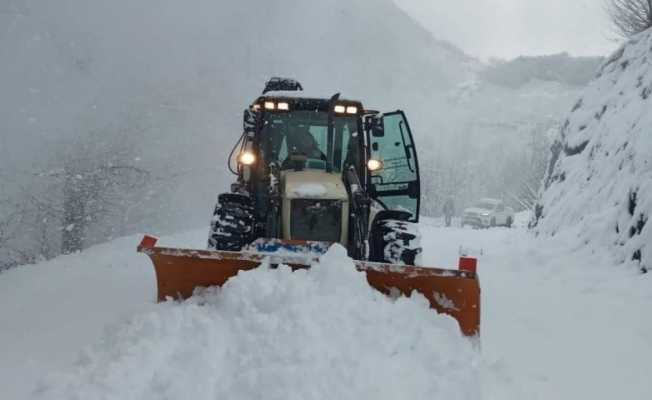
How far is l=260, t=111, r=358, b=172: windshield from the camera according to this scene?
20.2ft

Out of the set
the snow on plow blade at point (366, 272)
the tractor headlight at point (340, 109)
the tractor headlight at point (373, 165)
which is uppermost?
the tractor headlight at point (340, 109)

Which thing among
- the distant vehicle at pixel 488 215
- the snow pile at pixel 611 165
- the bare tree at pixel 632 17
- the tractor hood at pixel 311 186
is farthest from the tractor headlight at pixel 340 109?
the distant vehicle at pixel 488 215

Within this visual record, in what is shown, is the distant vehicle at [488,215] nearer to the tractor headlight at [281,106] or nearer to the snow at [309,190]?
the tractor headlight at [281,106]

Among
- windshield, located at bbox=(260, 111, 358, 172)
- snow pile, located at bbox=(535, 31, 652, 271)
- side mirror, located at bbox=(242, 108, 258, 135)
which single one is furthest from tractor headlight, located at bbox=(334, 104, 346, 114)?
snow pile, located at bbox=(535, 31, 652, 271)

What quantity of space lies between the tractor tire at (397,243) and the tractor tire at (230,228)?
1.24 metres

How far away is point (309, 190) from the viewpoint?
5344 mm

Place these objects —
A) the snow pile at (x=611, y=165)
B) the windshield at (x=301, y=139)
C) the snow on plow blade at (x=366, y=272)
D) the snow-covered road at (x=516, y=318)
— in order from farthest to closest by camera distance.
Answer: the snow pile at (x=611, y=165)
the windshield at (x=301, y=139)
the snow on plow blade at (x=366, y=272)
the snow-covered road at (x=516, y=318)

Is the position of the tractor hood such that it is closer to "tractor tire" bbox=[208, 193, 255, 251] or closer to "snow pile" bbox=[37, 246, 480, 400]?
"tractor tire" bbox=[208, 193, 255, 251]

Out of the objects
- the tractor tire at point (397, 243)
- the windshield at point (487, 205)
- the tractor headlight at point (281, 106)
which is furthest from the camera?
the windshield at point (487, 205)

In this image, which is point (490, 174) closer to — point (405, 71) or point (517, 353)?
point (405, 71)

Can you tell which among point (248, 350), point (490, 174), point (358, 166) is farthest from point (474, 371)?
point (490, 174)

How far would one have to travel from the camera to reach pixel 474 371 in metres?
3.56

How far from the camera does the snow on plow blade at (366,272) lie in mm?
4145

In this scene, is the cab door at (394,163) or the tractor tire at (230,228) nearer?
the tractor tire at (230,228)
